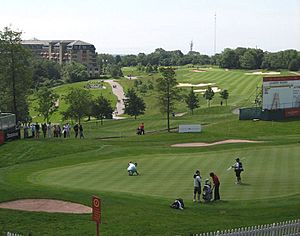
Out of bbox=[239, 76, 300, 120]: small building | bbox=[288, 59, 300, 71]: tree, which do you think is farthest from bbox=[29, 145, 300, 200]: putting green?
bbox=[288, 59, 300, 71]: tree

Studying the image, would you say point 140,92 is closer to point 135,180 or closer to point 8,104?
point 8,104

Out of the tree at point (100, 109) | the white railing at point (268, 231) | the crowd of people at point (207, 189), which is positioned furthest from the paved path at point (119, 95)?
the white railing at point (268, 231)

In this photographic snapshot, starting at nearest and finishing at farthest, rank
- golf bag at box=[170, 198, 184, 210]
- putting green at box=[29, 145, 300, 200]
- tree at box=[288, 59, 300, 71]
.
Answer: golf bag at box=[170, 198, 184, 210] → putting green at box=[29, 145, 300, 200] → tree at box=[288, 59, 300, 71]

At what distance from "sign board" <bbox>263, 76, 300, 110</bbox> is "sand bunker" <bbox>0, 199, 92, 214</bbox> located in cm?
4336

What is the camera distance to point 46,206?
24125mm

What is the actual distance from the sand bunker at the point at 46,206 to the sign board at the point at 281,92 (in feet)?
142

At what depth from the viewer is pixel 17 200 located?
83.1 feet

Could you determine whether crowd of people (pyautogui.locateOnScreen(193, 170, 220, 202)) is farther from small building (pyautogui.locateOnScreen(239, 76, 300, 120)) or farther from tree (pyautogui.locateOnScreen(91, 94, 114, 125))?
tree (pyautogui.locateOnScreen(91, 94, 114, 125))

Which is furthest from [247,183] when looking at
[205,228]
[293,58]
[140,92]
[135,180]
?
[293,58]

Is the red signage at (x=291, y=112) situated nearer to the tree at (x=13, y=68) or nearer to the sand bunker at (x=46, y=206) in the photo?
the tree at (x=13, y=68)

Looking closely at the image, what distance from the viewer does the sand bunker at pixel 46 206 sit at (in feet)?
76.7

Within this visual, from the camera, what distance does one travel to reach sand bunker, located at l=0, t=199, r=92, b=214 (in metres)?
23.4

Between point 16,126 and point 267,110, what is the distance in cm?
3067

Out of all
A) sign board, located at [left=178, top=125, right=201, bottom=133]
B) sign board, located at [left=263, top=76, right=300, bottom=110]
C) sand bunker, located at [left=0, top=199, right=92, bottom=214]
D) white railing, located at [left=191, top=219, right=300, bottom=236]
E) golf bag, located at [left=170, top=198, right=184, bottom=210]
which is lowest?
sand bunker, located at [left=0, top=199, right=92, bottom=214]
